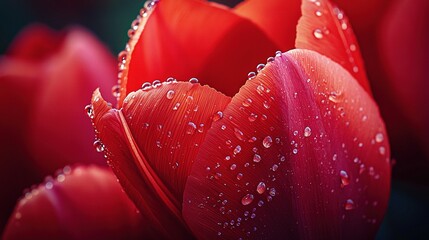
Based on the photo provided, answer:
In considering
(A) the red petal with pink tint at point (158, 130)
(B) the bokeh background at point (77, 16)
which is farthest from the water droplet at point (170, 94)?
(B) the bokeh background at point (77, 16)

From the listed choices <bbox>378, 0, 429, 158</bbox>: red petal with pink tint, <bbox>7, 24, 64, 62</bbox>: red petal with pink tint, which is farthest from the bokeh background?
<bbox>378, 0, 429, 158</bbox>: red petal with pink tint

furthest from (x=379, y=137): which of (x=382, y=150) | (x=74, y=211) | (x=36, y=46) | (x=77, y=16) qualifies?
(x=77, y=16)

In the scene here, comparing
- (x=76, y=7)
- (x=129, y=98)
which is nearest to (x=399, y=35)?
(x=129, y=98)

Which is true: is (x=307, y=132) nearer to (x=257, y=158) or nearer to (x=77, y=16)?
(x=257, y=158)

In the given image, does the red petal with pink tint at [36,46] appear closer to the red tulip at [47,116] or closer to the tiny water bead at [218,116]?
the red tulip at [47,116]

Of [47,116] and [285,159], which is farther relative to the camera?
[47,116]

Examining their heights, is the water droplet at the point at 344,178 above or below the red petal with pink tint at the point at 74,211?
above
